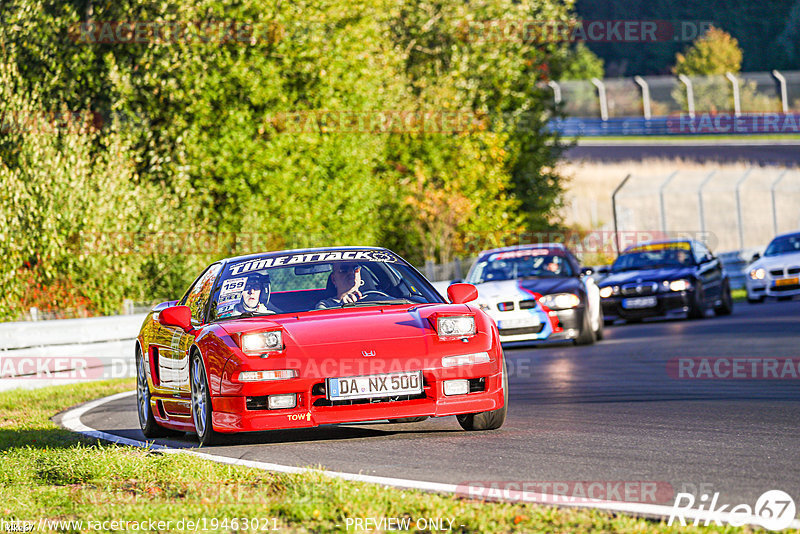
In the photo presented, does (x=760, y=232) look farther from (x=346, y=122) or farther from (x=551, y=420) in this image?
(x=551, y=420)

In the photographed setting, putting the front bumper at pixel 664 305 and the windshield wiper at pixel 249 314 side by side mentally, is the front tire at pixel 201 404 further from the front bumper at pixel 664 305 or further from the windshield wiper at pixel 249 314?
the front bumper at pixel 664 305

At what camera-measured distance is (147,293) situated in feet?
85.7

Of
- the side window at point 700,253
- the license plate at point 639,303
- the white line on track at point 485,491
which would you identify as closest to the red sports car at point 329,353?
the white line on track at point 485,491

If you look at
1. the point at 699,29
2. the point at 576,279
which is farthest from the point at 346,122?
the point at 576,279

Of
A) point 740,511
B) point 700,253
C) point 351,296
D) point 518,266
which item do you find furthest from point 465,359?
point 700,253

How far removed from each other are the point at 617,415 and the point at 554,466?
2775 millimetres

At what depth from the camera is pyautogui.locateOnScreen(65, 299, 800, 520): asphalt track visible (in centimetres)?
673

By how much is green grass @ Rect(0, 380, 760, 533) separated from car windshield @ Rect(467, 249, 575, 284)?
11810mm

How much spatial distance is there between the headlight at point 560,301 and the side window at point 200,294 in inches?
345

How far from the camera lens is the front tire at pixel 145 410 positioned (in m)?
10.0
